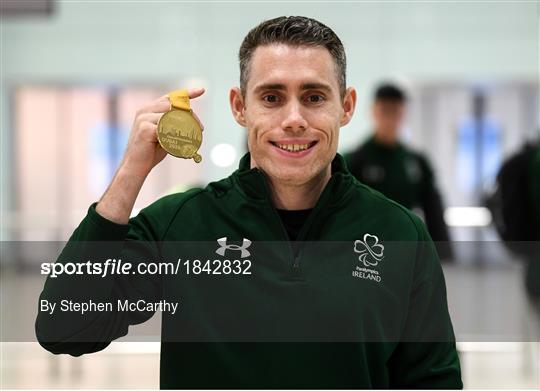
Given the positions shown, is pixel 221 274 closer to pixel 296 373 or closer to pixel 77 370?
pixel 296 373

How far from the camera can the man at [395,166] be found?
3.74 metres

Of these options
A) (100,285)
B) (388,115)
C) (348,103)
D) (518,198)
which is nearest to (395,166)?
(388,115)

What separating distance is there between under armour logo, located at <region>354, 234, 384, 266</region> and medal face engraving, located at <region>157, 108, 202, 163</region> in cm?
33

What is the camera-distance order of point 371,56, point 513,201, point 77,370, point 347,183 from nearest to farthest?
point 347,183 < point 77,370 < point 513,201 < point 371,56

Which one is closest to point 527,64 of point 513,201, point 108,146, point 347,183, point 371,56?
point 371,56

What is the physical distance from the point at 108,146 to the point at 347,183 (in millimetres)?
8465

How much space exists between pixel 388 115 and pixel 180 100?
8.52 ft

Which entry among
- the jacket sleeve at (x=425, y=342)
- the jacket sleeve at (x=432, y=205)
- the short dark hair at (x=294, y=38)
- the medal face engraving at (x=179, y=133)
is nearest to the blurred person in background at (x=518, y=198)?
the jacket sleeve at (x=432, y=205)

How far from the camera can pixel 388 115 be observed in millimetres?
3799

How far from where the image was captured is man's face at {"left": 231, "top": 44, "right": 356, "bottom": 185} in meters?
1.32

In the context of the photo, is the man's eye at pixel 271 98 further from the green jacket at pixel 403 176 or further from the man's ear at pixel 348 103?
the green jacket at pixel 403 176

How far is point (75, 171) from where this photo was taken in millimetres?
9469

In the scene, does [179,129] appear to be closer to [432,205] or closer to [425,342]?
[425,342]

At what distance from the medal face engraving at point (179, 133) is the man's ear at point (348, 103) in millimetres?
267
